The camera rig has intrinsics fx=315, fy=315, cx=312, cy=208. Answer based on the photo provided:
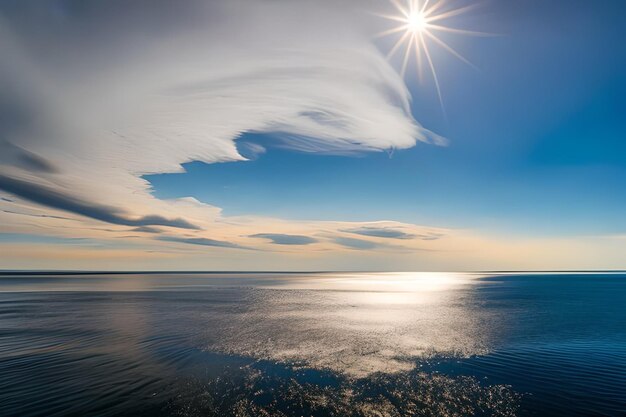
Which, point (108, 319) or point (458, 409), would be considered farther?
point (108, 319)

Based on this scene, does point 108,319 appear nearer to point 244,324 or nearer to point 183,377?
point 244,324

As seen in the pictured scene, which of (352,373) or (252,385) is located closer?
(252,385)

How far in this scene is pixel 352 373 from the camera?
25312 millimetres

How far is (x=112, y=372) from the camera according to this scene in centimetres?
2473

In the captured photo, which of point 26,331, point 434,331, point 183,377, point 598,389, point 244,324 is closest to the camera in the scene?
point 598,389

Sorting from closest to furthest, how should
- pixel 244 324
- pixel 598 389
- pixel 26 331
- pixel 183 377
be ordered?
pixel 598 389
pixel 183 377
pixel 26 331
pixel 244 324

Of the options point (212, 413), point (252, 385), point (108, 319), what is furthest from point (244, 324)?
point (212, 413)

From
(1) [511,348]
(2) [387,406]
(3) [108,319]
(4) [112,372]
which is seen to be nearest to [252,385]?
(2) [387,406]

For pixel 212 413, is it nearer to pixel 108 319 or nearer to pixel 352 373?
pixel 352 373

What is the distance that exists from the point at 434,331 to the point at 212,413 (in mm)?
33817

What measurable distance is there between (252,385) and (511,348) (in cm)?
2780

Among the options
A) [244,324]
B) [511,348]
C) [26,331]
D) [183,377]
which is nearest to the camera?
[183,377]

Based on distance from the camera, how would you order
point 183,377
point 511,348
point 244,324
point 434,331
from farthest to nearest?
point 244,324 → point 434,331 → point 511,348 → point 183,377

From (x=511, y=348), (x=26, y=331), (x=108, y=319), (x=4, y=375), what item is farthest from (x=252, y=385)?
(x=108, y=319)
